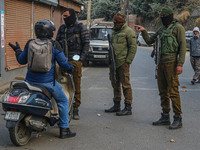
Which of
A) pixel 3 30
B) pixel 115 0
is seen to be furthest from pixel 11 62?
pixel 115 0

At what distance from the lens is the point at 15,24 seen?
10.3 metres

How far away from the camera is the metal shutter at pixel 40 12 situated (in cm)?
1207

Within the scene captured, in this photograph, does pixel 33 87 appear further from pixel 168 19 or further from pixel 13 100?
pixel 168 19

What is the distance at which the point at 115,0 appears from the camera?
2084 inches

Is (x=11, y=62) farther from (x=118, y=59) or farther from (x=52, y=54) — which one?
(x=52, y=54)

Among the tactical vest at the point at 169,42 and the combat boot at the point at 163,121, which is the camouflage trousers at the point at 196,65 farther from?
the tactical vest at the point at 169,42

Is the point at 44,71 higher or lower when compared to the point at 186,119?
higher

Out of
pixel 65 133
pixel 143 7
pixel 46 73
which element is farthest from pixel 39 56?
pixel 143 7

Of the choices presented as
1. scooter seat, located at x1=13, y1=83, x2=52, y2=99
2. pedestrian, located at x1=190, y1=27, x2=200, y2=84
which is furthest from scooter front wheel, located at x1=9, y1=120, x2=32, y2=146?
pedestrian, located at x1=190, y1=27, x2=200, y2=84

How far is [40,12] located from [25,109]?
9.22 metres

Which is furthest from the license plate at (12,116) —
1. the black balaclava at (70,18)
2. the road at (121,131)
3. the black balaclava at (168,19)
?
the black balaclava at (168,19)

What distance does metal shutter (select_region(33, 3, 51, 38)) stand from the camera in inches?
475

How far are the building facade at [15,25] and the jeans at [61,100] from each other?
4.91 m

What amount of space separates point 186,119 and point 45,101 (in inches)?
120
